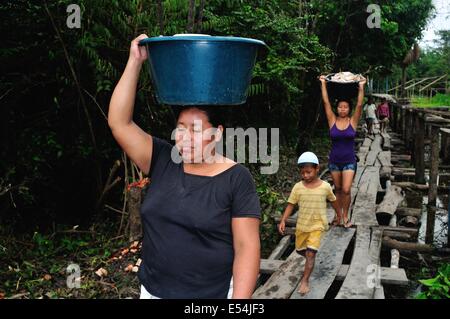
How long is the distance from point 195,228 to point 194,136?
373 mm

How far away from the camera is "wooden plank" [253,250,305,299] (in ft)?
13.9

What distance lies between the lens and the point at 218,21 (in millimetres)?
7219

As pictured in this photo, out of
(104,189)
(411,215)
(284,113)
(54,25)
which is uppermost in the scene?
(54,25)

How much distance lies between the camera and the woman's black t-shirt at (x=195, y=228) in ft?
6.16

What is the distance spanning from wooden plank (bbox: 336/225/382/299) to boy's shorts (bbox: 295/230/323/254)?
1.52 ft

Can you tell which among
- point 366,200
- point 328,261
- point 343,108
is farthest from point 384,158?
point 328,261

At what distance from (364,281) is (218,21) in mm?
4483

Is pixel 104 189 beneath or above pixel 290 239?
above

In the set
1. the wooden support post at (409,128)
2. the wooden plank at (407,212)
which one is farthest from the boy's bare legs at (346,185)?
the wooden support post at (409,128)

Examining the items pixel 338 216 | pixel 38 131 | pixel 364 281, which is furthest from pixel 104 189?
pixel 364 281

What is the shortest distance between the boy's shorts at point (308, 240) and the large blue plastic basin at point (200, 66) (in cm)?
241

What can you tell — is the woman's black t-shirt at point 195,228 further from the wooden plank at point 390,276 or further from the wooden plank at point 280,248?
the wooden plank at point 280,248
